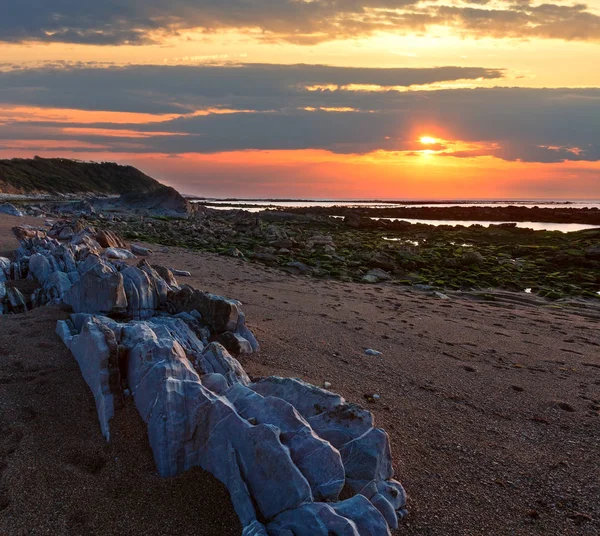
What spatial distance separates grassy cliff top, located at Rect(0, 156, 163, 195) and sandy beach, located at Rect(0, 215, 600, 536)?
79049mm

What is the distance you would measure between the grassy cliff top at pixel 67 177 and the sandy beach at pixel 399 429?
259 feet

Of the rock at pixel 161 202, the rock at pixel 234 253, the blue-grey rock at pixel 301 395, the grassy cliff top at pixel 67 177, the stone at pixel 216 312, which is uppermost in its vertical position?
the grassy cliff top at pixel 67 177

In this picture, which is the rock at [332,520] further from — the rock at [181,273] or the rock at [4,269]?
the rock at [181,273]

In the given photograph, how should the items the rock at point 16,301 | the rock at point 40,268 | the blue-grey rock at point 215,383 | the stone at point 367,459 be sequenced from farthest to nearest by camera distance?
the rock at point 40,268 < the rock at point 16,301 < the blue-grey rock at point 215,383 < the stone at point 367,459

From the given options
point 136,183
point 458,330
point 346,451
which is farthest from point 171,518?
point 136,183

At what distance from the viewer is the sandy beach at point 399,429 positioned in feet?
11.3

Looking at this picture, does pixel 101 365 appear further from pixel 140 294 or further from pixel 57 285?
pixel 57 285

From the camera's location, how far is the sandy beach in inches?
135

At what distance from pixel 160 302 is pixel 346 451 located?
392cm

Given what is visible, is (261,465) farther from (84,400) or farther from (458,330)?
(458,330)

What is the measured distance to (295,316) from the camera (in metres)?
8.66

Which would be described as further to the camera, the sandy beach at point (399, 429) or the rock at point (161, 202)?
the rock at point (161, 202)

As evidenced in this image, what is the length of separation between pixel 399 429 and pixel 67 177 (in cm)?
11972

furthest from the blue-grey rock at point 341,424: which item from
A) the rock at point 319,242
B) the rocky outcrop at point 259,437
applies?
the rock at point 319,242
